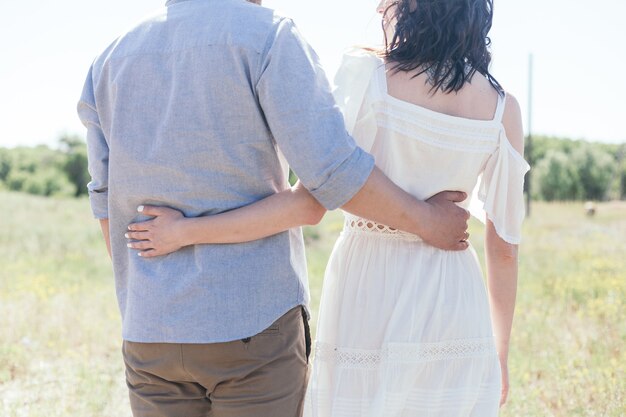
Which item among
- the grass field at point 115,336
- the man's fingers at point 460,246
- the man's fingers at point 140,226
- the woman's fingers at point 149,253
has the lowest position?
the grass field at point 115,336

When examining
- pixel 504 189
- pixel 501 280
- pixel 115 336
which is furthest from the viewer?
pixel 115 336

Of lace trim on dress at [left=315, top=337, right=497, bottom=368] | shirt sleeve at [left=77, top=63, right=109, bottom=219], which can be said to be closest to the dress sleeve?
lace trim on dress at [left=315, top=337, right=497, bottom=368]

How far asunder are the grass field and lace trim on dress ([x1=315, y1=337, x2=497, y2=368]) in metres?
2.48

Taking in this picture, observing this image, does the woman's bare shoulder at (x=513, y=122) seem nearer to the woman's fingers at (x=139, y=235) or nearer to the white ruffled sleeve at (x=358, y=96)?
the white ruffled sleeve at (x=358, y=96)

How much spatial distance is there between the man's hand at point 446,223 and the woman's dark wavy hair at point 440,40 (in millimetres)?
309

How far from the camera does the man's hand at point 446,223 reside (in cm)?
199

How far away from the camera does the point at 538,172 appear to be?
68.1 m

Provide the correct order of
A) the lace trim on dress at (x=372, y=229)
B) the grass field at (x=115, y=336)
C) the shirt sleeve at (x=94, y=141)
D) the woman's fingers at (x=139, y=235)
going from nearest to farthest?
the woman's fingers at (x=139, y=235)
the shirt sleeve at (x=94, y=141)
the lace trim on dress at (x=372, y=229)
the grass field at (x=115, y=336)

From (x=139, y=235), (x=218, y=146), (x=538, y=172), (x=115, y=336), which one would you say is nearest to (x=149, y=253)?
(x=139, y=235)

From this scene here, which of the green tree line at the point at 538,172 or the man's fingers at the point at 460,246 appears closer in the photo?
the man's fingers at the point at 460,246

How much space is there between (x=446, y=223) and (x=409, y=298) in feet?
0.78

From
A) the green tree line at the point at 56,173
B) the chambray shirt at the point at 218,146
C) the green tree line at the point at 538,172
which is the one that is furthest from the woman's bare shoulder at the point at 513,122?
the green tree line at the point at 538,172

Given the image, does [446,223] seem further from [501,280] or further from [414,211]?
[501,280]

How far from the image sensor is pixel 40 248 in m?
11.7
